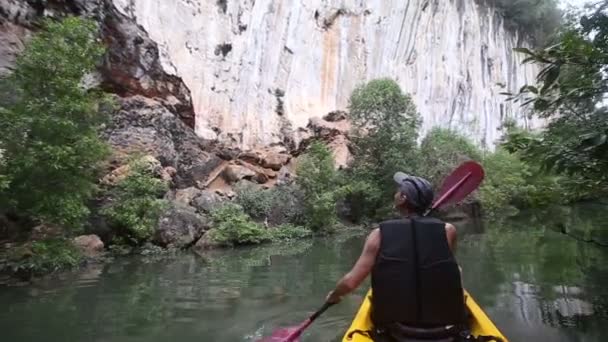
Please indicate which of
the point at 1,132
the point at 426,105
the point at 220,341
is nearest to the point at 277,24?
the point at 426,105

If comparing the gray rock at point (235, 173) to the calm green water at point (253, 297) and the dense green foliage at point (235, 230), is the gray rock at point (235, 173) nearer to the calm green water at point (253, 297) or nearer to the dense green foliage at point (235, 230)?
the dense green foliage at point (235, 230)

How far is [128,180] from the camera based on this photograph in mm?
12203

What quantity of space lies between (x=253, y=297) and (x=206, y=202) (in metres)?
8.83

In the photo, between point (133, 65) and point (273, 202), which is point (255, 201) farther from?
point (133, 65)

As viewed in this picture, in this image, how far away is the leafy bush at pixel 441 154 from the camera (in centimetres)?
2105

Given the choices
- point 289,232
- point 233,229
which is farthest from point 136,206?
point 289,232

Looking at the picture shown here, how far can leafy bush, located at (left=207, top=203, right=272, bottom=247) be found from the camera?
1373 centimetres

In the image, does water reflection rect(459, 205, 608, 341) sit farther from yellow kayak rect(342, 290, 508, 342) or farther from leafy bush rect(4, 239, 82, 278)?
leafy bush rect(4, 239, 82, 278)

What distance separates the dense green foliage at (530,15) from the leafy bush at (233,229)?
3127 cm

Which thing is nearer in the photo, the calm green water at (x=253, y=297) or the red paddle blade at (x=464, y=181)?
the red paddle blade at (x=464, y=181)

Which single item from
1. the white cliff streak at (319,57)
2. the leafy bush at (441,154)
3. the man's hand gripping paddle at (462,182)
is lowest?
the man's hand gripping paddle at (462,182)

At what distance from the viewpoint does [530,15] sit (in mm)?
37938

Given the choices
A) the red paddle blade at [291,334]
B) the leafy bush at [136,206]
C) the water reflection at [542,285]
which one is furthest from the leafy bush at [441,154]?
the red paddle blade at [291,334]

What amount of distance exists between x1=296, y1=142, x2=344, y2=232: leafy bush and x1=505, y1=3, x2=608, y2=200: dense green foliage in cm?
1273
